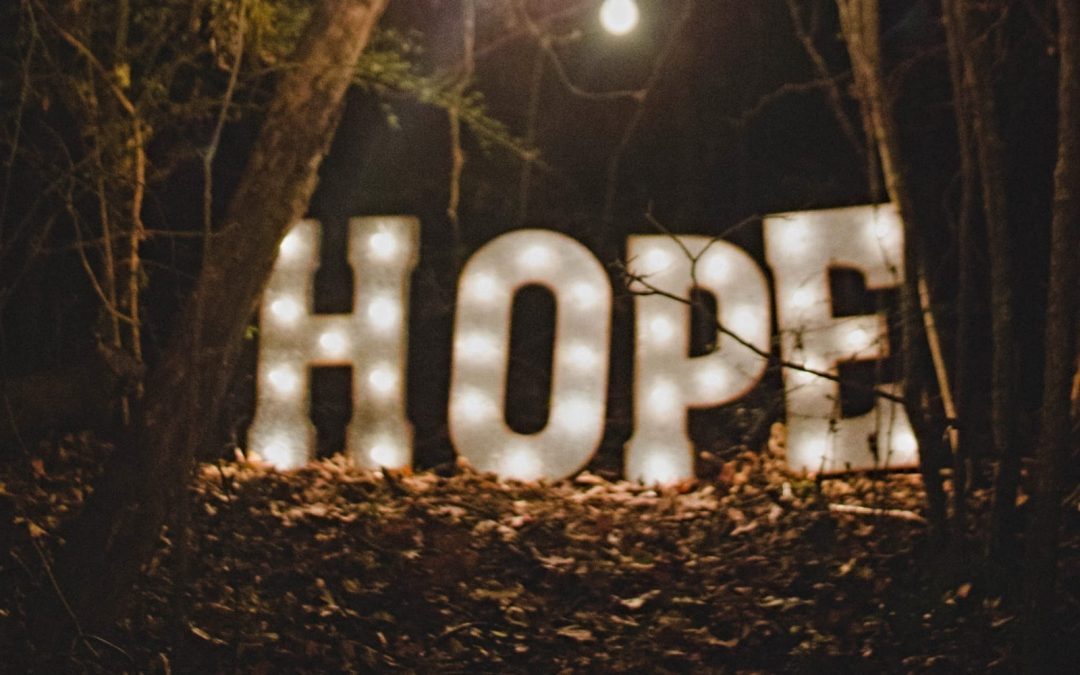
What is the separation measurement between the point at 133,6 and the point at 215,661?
4276 millimetres

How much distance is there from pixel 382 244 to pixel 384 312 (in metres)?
0.50

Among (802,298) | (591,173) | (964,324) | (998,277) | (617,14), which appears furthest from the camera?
(591,173)

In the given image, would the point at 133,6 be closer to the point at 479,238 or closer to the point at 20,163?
the point at 20,163

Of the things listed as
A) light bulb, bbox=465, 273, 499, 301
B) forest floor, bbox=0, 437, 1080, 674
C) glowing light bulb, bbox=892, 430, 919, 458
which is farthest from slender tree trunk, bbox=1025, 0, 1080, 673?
light bulb, bbox=465, 273, 499, 301

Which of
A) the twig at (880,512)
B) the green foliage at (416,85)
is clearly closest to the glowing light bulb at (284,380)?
the green foliage at (416,85)

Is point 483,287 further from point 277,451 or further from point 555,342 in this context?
point 277,451

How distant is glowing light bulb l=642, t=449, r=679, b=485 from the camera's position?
8.41 m

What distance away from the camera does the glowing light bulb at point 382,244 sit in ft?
28.6

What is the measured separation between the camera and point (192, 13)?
715 centimetres

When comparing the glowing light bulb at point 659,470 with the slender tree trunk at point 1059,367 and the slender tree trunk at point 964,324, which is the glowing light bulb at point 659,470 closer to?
the slender tree trunk at point 964,324

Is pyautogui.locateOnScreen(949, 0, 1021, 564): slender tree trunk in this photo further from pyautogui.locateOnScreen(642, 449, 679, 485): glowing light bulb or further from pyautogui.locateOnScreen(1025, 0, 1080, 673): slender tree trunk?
pyautogui.locateOnScreen(642, 449, 679, 485): glowing light bulb

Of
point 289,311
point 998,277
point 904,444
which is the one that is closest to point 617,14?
point 289,311

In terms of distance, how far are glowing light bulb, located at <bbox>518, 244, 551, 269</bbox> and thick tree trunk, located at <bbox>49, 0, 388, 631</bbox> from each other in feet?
8.68

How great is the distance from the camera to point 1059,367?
4711mm
